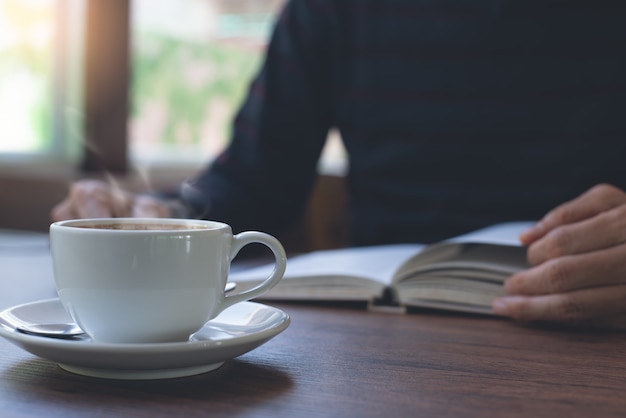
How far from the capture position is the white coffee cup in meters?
0.52

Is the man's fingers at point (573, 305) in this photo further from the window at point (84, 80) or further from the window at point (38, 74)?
the window at point (38, 74)

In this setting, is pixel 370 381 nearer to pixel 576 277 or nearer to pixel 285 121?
pixel 576 277

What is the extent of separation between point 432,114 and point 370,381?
1063 mm

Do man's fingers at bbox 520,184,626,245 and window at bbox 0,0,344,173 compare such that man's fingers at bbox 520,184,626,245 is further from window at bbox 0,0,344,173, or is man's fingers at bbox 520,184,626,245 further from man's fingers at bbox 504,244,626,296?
window at bbox 0,0,344,173

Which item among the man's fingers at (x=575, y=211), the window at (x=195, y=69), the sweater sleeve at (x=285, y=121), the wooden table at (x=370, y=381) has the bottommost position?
the wooden table at (x=370, y=381)

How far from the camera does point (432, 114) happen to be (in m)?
1.53

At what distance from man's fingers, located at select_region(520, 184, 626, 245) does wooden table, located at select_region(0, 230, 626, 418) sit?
0.14 meters

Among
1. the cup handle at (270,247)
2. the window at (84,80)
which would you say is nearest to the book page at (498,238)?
the cup handle at (270,247)

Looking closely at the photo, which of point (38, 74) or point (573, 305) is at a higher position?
point (38, 74)

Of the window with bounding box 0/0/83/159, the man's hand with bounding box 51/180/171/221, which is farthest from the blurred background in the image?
the man's hand with bounding box 51/180/171/221

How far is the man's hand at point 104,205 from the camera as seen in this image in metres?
1.08

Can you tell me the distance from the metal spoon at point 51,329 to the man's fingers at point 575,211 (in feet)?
1.67

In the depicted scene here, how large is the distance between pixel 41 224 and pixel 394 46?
1.46 metres

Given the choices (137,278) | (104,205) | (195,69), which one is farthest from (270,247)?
(195,69)
